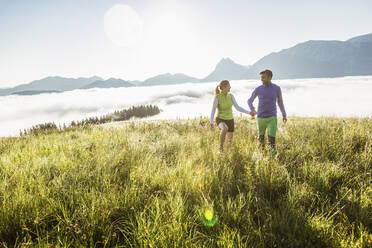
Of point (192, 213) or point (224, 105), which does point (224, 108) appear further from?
point (192, 213)

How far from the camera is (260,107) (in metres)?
5.26

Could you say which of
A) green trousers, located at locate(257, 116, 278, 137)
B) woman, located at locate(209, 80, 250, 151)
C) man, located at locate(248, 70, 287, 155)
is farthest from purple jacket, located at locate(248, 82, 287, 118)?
woman, located at locate(209, 80, 250, 151)

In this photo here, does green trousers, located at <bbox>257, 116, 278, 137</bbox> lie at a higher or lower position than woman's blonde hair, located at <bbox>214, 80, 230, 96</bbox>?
lower

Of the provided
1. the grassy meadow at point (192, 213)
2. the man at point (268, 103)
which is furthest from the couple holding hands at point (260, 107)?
the grassy meadow at point (192, 213)

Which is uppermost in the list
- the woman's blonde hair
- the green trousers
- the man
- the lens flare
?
the woman's blonde hair

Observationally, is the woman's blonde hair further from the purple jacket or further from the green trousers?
the green trousers

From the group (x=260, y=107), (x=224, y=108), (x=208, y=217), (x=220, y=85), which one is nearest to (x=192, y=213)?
(x=208, y=217)

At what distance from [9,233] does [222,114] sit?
481 cm

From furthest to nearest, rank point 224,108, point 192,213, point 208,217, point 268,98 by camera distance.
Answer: point 224,108 < point 268,98 < point 192,213 < point 208,217

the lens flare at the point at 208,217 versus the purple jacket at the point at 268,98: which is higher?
the purple jacket at the point at 268,98

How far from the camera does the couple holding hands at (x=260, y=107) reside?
5.02 m

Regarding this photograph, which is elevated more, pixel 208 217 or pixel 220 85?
pixel 220 85

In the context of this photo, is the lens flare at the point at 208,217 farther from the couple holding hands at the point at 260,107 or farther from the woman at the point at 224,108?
the woman at the point at 224,108

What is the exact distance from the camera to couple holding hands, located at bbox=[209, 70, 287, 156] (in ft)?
16.5
